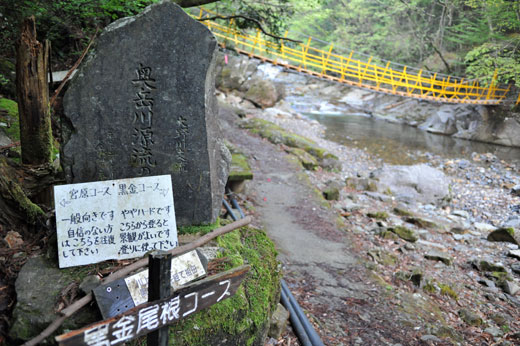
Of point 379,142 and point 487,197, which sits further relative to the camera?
point 379,142

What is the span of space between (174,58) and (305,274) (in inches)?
107

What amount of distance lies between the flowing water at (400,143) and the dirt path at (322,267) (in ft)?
20.1

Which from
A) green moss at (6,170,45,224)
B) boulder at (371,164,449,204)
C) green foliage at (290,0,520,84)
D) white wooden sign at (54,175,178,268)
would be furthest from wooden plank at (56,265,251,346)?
green foliage at (290,0,520,84)

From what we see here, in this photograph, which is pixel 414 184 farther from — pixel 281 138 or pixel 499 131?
pixel 499 131

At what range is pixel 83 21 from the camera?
5.04 meters

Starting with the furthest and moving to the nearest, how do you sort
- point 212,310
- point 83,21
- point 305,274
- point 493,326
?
1. point 83,21
2. point 305,274
3. point 493,326
4. point 212,310

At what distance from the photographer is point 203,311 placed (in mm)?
2189

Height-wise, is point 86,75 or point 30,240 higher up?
point 86,75

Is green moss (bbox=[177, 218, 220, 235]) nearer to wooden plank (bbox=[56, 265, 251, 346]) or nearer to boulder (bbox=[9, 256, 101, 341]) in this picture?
boulder (bbox=[9, 256, 101, 341])

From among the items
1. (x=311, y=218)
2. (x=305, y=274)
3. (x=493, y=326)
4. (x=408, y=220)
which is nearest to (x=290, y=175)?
(x=311, y=218)

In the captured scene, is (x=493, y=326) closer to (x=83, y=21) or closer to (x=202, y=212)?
(x=202, y=212)

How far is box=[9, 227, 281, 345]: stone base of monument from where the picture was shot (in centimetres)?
184

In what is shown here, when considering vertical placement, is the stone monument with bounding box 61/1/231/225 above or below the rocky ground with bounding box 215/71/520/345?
above

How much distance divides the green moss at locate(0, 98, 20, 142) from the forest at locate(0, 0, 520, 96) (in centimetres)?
40
